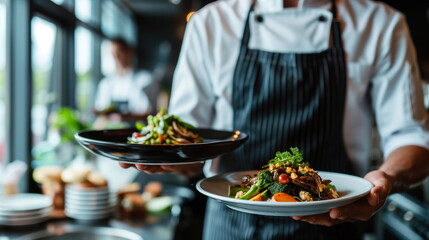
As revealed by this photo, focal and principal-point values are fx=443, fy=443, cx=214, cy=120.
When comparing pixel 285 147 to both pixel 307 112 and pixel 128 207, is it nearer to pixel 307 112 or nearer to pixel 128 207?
pixel 307 112

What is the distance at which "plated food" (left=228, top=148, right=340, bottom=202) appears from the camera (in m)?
0.91

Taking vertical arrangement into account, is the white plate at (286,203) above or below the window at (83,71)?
below

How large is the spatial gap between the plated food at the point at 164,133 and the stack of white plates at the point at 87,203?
1015 millimetres

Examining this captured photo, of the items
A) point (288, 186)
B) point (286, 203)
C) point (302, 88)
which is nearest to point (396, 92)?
point (302, 88)

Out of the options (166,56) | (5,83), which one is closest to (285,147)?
(5,83)

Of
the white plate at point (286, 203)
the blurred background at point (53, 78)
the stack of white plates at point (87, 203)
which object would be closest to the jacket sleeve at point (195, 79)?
the white plate at point (286, 203)

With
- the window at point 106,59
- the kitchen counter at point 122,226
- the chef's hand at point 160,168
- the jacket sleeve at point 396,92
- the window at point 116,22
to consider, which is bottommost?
the kitchen counter at point 122,226

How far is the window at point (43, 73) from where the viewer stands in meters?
3.21

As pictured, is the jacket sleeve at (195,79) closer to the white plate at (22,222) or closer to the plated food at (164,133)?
the plated food at (164,133)

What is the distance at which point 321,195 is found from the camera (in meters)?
0.92

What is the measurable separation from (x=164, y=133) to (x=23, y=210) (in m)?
1.08

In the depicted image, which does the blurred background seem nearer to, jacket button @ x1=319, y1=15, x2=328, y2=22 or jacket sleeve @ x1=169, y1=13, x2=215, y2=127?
jacket sleeve @ x1=169, y1=13, x2=215, y2=127

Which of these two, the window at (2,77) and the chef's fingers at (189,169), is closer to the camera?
the chef's fingers at (189,169)

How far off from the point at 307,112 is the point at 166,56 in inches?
348
